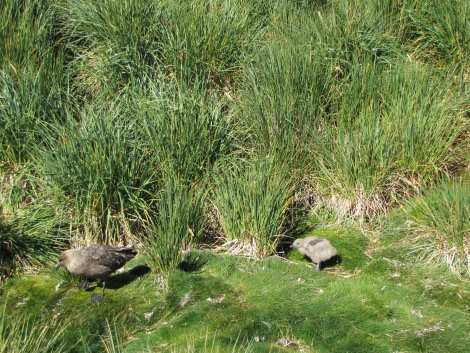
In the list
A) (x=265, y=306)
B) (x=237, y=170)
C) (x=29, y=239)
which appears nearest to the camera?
(x=265, y=306)

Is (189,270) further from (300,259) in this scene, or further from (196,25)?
(196,25)

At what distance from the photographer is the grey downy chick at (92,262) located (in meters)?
6.63

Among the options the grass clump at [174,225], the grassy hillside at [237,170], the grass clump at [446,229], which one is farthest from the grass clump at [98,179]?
the grass clump at [446,229]

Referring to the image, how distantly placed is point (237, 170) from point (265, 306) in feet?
8.36

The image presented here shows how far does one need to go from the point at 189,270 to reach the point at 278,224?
128cm

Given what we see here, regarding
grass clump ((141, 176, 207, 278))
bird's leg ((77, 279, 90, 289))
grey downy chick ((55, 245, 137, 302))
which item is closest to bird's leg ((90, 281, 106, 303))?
grey downy chick ((55, 245, 137, 302))

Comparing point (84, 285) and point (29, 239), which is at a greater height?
point (29, 239)

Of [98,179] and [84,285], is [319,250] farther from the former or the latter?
[98,179]

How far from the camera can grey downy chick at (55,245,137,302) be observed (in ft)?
21.7

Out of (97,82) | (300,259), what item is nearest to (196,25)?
(97,82)

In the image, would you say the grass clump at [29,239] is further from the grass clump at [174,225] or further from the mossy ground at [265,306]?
the grass clump at [174,225]

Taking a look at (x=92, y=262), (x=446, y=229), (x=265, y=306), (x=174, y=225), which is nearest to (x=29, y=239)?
(x=92, y=262)

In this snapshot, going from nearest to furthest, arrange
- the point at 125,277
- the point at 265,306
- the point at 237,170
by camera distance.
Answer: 1. the point at 265,306
2. the point at 125,277
3. the point at 237,170

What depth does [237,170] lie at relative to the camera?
834cm
